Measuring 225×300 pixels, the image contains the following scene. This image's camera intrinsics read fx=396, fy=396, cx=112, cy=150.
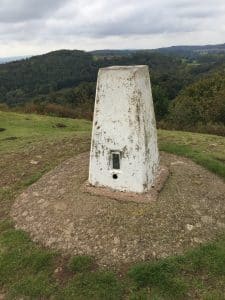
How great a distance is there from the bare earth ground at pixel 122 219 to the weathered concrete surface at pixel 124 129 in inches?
28.6

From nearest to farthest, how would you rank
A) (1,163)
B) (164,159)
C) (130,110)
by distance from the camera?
(130,110)
(164,159)
(1,163)

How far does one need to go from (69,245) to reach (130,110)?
406 cm

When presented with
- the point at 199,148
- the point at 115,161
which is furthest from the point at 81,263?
the point at 199,148

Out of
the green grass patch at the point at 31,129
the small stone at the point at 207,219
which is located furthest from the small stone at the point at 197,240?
the green grass patch at the point at 31,129

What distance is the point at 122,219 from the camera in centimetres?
1088

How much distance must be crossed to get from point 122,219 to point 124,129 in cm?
254

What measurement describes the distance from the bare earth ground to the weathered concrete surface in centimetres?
73

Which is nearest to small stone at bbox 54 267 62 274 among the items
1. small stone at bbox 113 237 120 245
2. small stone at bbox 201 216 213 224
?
small stone at bbox 113 237 120 245

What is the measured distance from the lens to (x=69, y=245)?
10492mm

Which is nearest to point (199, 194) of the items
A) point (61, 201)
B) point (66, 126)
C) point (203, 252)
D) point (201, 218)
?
point (201, 218)

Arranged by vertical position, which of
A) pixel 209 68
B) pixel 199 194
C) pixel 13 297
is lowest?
pixel 209 68

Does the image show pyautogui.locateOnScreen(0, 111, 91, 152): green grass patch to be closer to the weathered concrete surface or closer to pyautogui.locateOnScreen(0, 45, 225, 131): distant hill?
the weathered concrete surface

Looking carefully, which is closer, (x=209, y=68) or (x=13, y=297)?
(x=13, y=297)

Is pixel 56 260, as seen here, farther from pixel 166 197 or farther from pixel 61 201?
pixel 166 197
